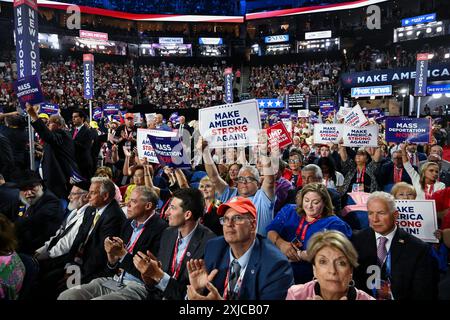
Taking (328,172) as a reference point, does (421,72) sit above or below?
above

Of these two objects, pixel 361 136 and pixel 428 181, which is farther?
pixel 361 136

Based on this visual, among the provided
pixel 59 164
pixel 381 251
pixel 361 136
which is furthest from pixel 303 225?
pixel 361 136

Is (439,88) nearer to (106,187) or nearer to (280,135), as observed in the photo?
(280,135)

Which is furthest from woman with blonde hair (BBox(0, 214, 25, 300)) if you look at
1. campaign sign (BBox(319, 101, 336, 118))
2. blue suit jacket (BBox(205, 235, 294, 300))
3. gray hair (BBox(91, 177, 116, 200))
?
campaign sign (BBox(319, 101, 336, 118))

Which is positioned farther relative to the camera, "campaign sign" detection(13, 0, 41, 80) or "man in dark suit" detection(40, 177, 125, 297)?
"campaign sign" detection(13, 0, 41, 80)

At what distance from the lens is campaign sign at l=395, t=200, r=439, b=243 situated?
368 centimetres

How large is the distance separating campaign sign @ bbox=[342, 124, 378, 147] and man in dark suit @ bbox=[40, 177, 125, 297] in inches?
194

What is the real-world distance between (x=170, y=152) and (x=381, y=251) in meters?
2.89

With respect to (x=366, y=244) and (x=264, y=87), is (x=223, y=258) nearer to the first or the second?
(x=366, y=244)

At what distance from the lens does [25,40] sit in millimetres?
7203

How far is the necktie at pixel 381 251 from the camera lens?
318 cm

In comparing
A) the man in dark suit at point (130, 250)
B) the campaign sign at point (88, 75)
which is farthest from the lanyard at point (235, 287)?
the campaign sign at point (88, 75)

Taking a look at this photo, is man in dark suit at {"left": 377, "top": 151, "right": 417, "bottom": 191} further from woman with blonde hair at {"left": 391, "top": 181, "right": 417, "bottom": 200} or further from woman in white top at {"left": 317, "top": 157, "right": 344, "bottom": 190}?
woman with blonde hair at {"left": 391, "top": 181, "right": 417, "bottom": 200}

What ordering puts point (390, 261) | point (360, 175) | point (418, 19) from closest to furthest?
point (390, 261)
point (360, 175)
point (418, 19)
